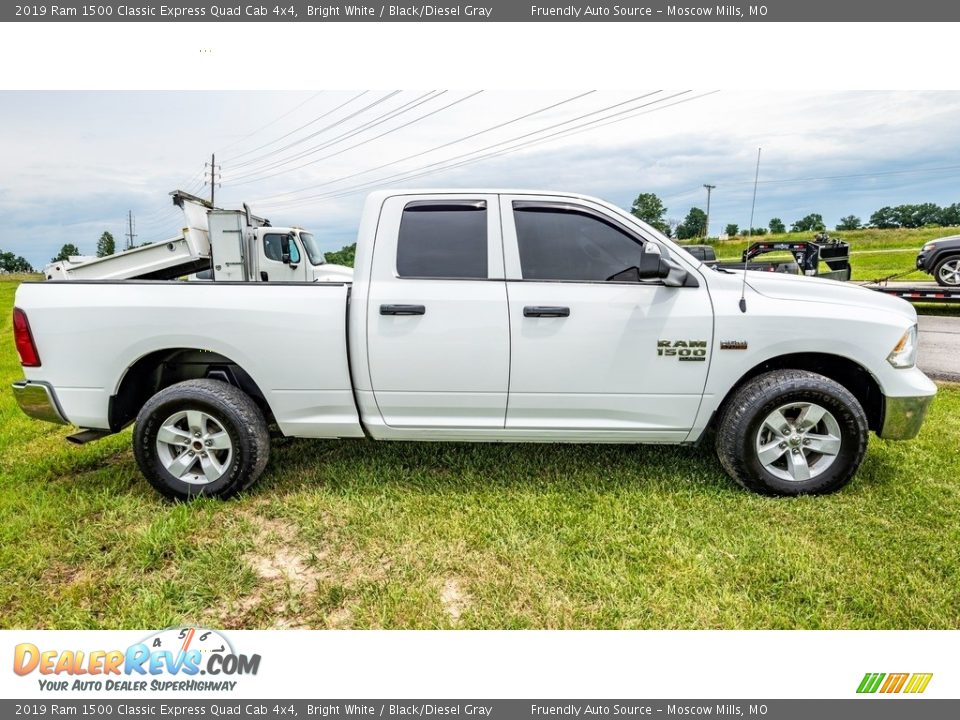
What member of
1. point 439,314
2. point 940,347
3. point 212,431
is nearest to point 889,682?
point 439,314

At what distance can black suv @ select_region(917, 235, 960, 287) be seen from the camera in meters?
10.4

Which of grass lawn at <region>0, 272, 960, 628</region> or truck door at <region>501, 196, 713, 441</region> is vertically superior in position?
truck door at <region>501, 196, 713, 441</region>

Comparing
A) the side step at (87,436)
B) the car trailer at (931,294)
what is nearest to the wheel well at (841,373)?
the side step at (87,436)

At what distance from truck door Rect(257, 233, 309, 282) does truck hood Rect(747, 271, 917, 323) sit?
30.9 ft

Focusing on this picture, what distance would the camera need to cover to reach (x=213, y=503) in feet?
10.6

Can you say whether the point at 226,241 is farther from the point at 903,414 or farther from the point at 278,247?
the point at 903,414

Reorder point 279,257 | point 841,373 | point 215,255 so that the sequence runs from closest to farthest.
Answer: point 841,373, point 215,255, point 279,257

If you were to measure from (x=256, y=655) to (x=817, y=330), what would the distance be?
136 inches

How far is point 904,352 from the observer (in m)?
3.20

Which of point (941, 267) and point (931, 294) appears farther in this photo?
point (941, 267)

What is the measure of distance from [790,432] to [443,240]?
2.50 meters

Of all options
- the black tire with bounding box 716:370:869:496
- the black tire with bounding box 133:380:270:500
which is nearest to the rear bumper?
the black tire with bounding box 133:380:270:500

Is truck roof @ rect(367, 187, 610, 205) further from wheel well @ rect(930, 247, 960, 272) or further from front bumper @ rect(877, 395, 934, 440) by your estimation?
wheel well @ rect(930, 247, 960, 272)

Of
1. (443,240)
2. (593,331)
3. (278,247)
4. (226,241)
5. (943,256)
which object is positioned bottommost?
(593,331)
